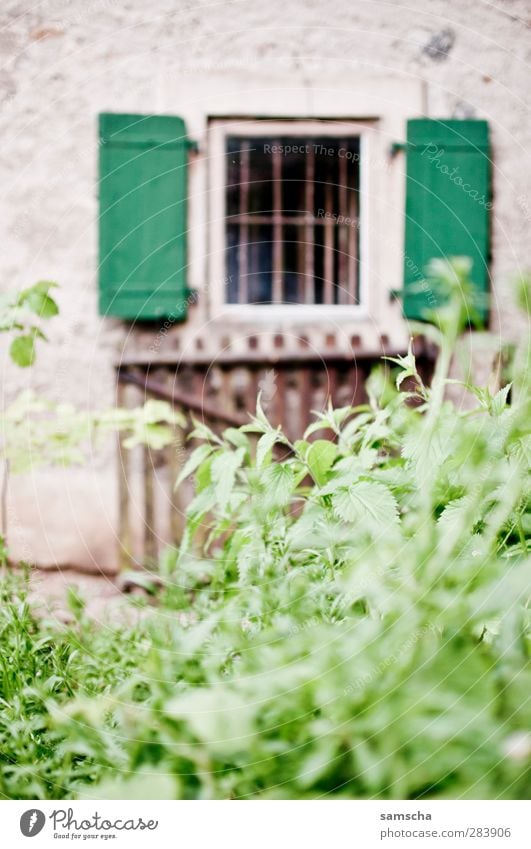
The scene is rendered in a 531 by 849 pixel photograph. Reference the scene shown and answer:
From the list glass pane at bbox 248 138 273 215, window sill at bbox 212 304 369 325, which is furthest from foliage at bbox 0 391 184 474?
glass pane at bbox 248 138 273 215

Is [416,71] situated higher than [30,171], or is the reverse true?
[416,71]

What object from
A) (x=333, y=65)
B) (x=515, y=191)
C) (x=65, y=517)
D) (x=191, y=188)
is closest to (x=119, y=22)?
(x=191, y=188)

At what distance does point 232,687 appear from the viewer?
0.61m

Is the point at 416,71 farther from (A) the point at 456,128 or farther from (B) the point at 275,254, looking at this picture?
(B) the point at 275,254

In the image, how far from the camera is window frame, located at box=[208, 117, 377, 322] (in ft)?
10.3

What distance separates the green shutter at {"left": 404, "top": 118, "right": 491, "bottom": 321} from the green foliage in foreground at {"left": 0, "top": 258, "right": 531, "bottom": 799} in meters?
2.19

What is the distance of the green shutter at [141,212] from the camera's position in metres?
3.03

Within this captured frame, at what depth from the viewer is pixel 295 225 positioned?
3465 millimetres

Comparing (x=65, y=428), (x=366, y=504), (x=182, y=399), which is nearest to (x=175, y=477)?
(x=182, y=399)

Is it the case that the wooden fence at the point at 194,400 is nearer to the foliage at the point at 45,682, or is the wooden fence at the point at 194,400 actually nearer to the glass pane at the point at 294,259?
the glass pane at the point at 294,259

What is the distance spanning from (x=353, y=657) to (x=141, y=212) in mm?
2780

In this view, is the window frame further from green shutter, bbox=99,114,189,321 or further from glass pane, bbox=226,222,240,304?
green shutter, bbox=99,114,189,321
